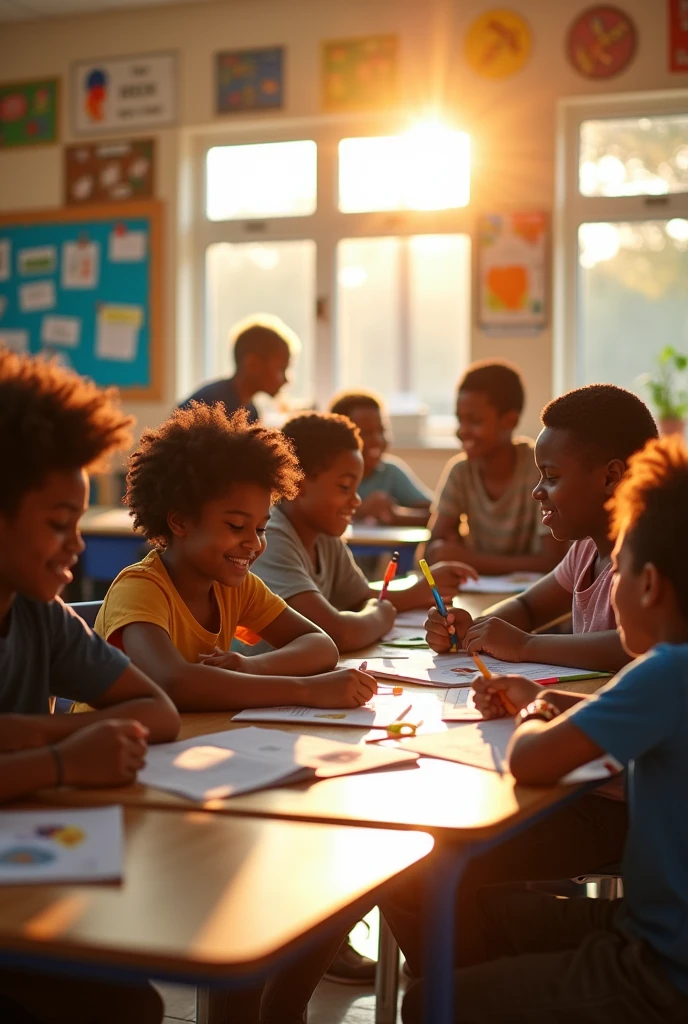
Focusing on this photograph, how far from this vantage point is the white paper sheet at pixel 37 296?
249 inches

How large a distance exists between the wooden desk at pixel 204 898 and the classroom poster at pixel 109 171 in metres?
5.45

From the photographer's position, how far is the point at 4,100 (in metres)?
6.33

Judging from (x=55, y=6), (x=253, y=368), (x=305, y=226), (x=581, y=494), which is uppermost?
(x=55, y=6)

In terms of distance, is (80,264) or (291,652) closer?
(291,652)

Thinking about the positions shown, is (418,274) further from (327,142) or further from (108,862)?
(108,862)

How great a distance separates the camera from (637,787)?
3.80 ft

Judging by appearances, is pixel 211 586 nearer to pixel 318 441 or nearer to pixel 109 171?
pixel 318 441

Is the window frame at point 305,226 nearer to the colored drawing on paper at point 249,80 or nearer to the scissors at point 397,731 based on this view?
the colored drawing on paper at point 249,80

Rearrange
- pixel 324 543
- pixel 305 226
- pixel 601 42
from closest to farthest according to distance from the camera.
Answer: pixel 324 543 → pixel 601 42 → pixel 305 226

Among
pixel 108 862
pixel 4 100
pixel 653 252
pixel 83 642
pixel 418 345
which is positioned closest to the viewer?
pixel 108 862

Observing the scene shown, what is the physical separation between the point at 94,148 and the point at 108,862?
18.9 feet

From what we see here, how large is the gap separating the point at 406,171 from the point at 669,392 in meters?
1.78

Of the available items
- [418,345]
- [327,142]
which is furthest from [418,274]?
[327,142]

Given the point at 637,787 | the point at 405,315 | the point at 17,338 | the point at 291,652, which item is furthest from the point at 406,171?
A: the point at 637,787
